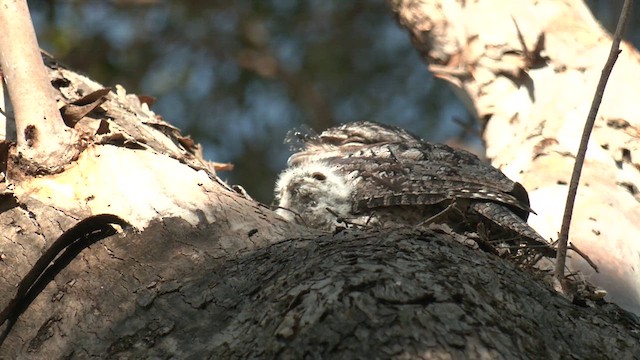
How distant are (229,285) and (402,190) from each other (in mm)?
1507

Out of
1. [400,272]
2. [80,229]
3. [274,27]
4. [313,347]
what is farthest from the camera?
[274,27]

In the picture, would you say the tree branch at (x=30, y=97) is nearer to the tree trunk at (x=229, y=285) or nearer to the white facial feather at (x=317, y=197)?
the tree trunk at (x=229, y=285)

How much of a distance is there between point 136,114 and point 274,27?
368 cm

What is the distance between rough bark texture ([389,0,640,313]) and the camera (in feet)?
9.66

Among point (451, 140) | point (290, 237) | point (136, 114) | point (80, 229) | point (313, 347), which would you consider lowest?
point (313, 347)

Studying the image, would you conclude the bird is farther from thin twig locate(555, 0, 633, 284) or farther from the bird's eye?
thin twig locate(555, 0, 633, 284)

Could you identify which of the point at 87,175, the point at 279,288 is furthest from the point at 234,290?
the point at 87,175

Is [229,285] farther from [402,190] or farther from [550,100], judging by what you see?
[550,100]

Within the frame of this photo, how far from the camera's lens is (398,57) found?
20.5 ft

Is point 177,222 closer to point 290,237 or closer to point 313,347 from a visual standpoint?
point 290,237

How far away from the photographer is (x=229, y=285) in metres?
1.56

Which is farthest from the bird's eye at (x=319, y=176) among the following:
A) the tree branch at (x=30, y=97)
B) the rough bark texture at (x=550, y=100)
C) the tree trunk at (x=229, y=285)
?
the tree branch at (x=30, y=97)

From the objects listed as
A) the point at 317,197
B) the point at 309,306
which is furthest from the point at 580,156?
the point at 317,197

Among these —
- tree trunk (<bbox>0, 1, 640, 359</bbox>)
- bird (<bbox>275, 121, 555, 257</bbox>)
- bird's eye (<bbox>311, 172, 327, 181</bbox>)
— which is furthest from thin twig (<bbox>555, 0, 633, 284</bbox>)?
bird's eye (<bbox>311, 172, 327, 181</bbox>)
